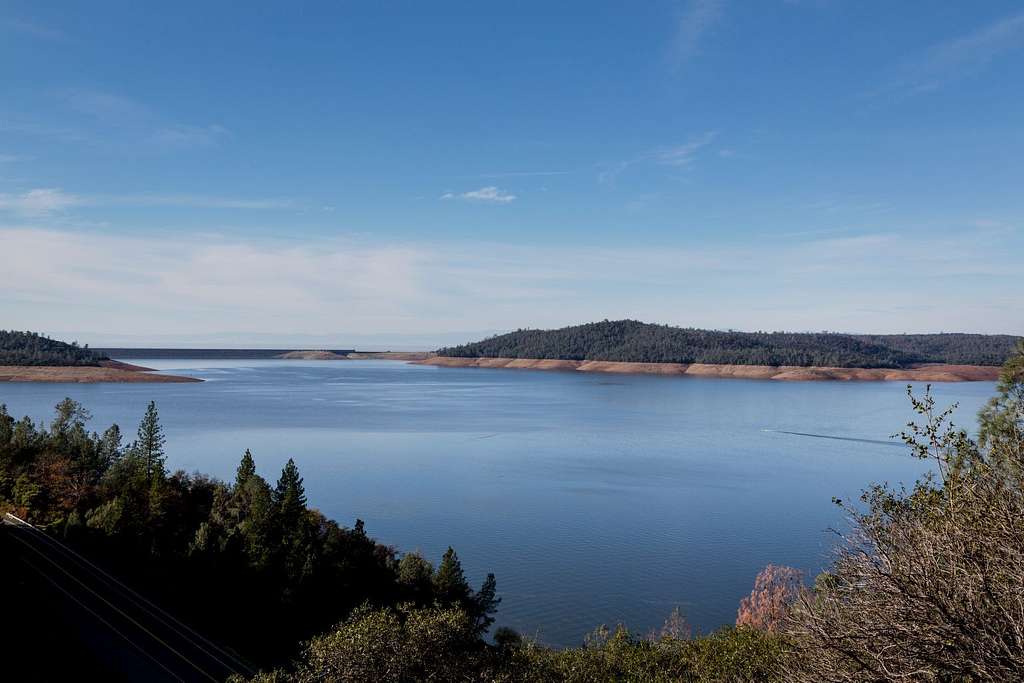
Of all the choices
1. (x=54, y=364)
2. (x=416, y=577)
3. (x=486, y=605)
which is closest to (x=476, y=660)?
(x=486, y=605)

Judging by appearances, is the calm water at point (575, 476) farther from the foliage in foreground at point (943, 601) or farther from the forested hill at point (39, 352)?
the forested hill at point (39, 352)

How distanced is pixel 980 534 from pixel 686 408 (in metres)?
108

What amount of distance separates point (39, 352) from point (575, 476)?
152815 mm

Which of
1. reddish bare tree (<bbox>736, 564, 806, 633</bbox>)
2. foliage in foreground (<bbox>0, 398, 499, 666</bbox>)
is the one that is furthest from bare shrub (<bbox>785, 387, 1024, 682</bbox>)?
foliage in foreground (<bbox>0, 398, 499, 666</bbox>)

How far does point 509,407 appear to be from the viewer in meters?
116

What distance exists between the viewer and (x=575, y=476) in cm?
5750

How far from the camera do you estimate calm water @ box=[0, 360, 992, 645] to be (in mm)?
32969

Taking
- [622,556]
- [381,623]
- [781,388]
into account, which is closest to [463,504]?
[622,556]

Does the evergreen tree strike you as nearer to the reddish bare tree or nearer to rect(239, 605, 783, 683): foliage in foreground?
rect(239, 605, 783, 683): foliage in foreground

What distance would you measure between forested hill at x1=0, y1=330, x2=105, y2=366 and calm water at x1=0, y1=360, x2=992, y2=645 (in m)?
37.5

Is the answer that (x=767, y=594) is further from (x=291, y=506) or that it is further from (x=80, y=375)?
(x=80, y=375)

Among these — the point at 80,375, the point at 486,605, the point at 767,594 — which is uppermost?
the point at 80,375

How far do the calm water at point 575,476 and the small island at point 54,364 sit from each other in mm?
30204

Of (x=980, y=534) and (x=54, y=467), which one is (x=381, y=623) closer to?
(x=980, y=534)
